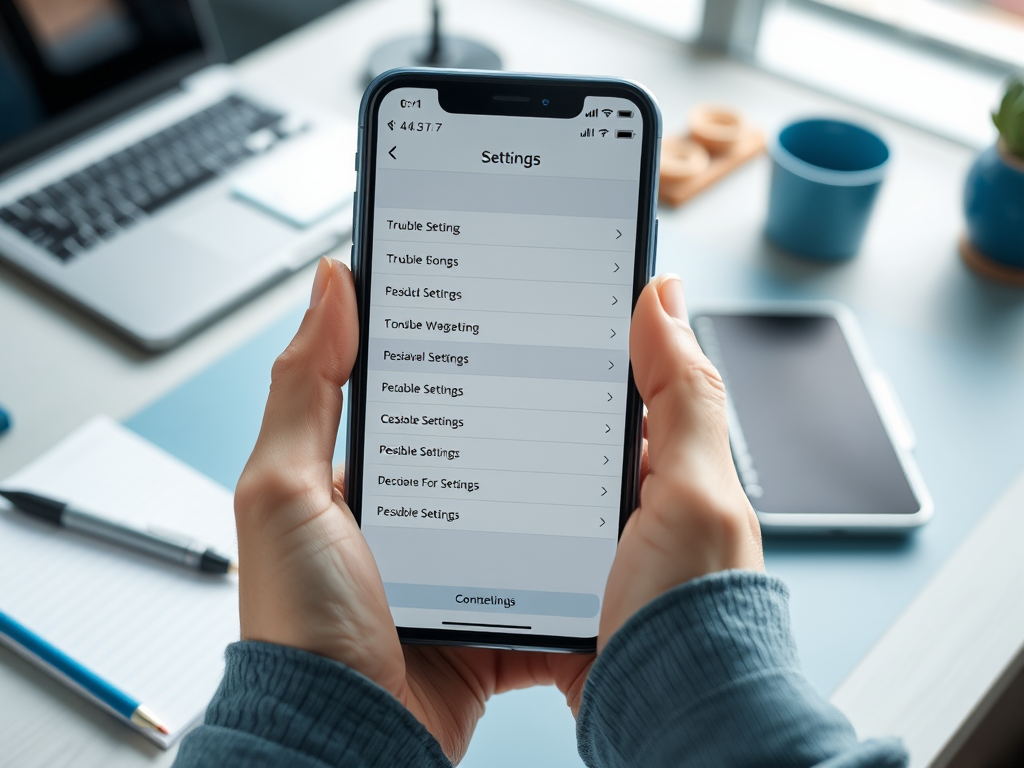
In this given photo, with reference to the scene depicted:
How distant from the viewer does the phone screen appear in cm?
63

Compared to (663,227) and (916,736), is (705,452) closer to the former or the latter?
(916,736)

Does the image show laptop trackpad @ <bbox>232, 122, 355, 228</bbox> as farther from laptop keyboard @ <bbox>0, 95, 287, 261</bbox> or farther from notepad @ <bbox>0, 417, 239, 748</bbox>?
notepad @ <bbox>0, 417, 239, 748</bbox>

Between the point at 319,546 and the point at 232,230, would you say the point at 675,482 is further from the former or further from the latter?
the point at 232,230

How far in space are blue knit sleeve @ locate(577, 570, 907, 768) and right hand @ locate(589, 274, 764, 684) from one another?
0.07 ft

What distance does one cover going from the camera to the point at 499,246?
523 mm

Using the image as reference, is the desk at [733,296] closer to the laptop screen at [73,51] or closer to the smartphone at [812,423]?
the smartphone at [812,423]

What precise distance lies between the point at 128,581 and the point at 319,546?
0.63ft

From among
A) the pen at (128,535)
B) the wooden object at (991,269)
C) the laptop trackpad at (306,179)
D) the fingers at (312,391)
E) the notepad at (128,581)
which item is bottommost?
the notepad at (128,581)

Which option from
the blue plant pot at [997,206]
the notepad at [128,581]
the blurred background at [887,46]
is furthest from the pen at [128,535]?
the blurred background at [887,46]

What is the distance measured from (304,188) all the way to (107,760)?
52 cm

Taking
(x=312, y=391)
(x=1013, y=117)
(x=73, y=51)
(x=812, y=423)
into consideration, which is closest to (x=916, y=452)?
(x=812, y=423)

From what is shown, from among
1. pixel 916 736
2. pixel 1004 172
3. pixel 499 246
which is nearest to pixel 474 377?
pixel 499 246

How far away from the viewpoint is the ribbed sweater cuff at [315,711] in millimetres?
413

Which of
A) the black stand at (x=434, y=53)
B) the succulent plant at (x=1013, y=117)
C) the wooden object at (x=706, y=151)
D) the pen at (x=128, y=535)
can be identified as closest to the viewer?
the pen at (x=128, y=535)
